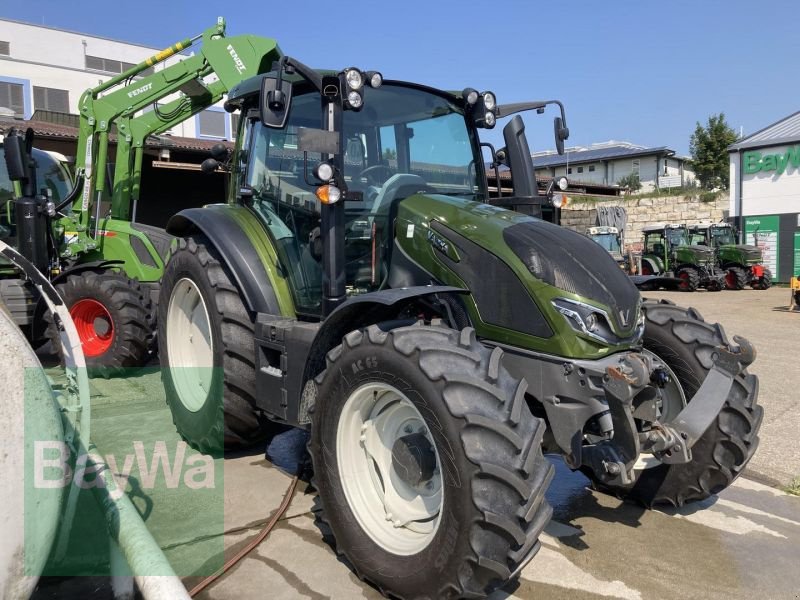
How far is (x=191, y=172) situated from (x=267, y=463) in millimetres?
13776

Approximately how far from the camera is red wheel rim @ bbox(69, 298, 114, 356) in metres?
6.70

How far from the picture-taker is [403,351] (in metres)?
2.67

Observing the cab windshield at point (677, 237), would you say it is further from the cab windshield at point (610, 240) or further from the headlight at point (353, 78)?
the headlight at point (353, 78)

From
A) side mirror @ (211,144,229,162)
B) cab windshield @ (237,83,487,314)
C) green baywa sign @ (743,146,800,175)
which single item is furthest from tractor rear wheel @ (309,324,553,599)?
green baywa sign @ (743,146,800,175)

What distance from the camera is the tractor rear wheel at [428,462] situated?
238 cm

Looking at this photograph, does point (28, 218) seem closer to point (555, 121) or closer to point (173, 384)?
point (173, 384)

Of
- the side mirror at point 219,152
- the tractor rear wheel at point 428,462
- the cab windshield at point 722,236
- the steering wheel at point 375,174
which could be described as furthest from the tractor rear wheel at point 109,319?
the cab windshield at point 722,236

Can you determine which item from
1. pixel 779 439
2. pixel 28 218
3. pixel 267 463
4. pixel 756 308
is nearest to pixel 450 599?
pixel 267 463

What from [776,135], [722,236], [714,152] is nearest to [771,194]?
[776,135]

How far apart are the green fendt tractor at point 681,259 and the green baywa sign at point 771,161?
509cm

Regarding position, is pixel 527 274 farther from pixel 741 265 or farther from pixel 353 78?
pixel 741 265

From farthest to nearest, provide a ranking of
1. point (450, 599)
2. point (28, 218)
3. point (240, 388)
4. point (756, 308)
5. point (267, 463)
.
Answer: point (756, 308)
point (28, 218)
point (267, 463)
point (240, 388)
point (450, 599)

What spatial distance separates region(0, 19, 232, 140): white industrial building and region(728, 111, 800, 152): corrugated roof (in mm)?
22676

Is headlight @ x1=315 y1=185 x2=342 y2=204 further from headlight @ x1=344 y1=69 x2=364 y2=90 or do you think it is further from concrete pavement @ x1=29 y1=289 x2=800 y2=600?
concrete pavement @ x1=29 y1=289 x2=800 y2=600
